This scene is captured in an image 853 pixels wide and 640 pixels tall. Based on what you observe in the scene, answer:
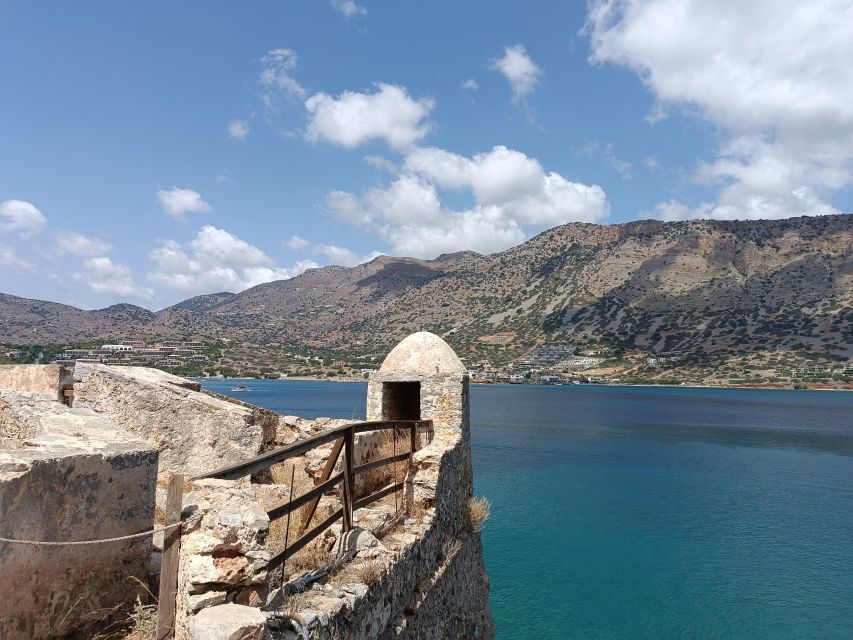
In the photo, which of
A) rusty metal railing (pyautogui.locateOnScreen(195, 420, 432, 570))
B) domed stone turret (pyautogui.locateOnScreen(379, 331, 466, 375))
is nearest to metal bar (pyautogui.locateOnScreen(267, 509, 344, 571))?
rusty metal railing (pyautogui.locateOnScreen(195, 420, 432, 570))

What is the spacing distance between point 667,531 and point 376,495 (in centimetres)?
2272

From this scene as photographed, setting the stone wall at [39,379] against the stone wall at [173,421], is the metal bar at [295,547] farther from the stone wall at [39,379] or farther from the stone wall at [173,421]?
the stone wall at [39,379]

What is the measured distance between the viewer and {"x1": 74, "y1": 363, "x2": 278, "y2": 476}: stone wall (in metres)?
6.81

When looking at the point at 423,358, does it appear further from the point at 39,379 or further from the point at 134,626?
the point at 134,626

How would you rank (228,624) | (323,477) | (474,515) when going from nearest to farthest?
(228,624), (323,477), (474,515)

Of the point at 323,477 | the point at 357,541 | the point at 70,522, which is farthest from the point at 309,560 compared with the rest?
the point at 70,522

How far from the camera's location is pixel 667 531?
25.1 metres

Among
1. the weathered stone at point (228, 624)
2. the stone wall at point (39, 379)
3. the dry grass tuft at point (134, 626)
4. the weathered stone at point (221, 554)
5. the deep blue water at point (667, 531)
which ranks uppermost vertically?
the stone wall at point (39, 379)

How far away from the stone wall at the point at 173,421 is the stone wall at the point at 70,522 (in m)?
2.06

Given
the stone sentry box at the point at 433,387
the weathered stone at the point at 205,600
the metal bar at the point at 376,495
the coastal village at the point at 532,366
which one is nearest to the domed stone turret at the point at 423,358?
the stone sentry box at the point at 433,387

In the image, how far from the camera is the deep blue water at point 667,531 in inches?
672

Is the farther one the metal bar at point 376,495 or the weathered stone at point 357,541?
the metal bar at point 376,495

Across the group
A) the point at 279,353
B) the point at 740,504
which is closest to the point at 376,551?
the point at 740,504

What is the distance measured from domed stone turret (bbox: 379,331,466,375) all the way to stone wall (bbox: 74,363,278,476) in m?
3.55
